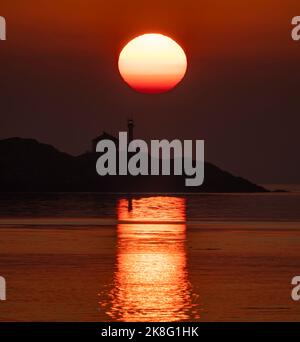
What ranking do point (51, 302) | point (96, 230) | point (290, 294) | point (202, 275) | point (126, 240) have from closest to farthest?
point (51, 302), point (290, 294), point (202, 275), point (126, 240), point (96, 230)

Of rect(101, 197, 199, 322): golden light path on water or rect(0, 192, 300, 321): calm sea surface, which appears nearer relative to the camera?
rect(101, 197, 199, 322): golden light path on water

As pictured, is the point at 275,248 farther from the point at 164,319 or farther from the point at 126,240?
the point at 164,319

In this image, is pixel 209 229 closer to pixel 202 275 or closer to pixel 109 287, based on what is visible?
pixel 202 275

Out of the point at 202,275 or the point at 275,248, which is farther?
the point at 275,248

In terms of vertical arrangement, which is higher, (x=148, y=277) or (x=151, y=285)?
(x=148, y=277)

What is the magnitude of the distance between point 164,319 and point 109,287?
9.57 metres

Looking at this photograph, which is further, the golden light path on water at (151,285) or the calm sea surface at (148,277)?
the calm sea surface at (148,277)

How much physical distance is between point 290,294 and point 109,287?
814 cm

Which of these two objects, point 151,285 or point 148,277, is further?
point 148,277
